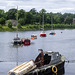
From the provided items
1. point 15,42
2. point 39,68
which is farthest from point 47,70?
point 15,42

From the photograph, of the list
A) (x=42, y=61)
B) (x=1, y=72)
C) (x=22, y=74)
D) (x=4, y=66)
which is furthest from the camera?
(x=4, y=66)

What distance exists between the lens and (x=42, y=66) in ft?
165

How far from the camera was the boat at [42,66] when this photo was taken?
46562 mm

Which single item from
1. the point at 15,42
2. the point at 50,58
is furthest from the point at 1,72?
the point at 15,42

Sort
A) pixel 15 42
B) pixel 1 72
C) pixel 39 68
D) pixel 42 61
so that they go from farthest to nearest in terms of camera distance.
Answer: pixel 15 42, pixel 1 72, pixel 42 61, pixel 39 68

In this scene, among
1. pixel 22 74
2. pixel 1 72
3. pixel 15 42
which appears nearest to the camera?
pixel 22 74

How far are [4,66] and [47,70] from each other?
17.6 m

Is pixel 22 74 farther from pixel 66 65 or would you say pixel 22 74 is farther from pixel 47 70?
pixel 66 65

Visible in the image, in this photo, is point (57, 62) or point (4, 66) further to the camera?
point (4, 66)

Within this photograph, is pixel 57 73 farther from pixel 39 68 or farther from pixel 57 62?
pixel 39 68

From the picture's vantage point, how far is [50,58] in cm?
5809

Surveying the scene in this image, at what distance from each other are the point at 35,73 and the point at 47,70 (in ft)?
12.6

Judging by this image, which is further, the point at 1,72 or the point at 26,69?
the point at 1,72

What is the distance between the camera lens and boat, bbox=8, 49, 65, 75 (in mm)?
46562
